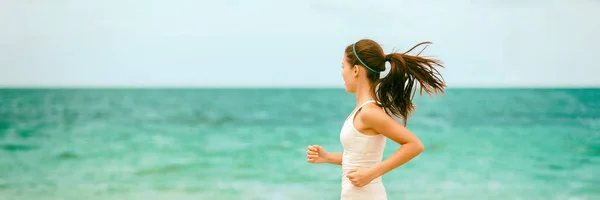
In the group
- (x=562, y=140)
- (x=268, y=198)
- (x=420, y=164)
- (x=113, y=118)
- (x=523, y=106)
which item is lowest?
(x=268, y=198)

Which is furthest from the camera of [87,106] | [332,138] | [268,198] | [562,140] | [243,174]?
[87,106]

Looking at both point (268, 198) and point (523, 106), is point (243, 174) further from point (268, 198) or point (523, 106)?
point (523, 106)

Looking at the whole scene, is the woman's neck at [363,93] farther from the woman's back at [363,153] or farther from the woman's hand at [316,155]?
the woman's hand at [316,155]

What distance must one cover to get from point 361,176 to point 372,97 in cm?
29

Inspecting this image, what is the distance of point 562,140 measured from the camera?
12336mm

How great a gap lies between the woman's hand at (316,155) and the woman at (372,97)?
132 millimetres

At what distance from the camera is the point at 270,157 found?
1065 centimetres

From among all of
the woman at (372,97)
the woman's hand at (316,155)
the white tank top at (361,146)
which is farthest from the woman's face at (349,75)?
the woman's hand at (316,155)

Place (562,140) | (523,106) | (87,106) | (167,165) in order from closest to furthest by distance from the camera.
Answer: (167,165), (562,140), (523,106), (87,106)

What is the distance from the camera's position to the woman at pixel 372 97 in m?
2.53

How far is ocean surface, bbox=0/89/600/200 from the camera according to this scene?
27.7 feet

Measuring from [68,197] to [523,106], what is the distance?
1513 centimetres

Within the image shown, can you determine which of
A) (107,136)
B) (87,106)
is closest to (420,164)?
(107,136)

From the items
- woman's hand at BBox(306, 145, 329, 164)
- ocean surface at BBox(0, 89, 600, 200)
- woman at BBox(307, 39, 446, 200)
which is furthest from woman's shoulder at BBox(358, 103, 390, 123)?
ocean surface at BBox(0, 89, 600, 200)
